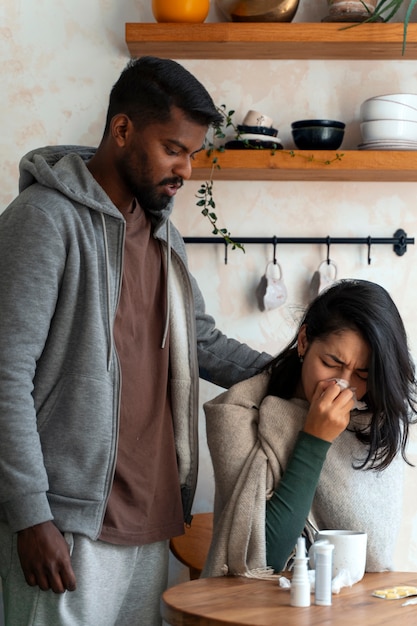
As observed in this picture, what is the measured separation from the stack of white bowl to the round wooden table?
112 centimetres

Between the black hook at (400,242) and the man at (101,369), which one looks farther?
the black hook at (400,242)

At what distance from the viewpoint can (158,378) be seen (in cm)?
171

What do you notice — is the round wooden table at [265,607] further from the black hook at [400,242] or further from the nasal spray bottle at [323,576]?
the black hook at [400,242]

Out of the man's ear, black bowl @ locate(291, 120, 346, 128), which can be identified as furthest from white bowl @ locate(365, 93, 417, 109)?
the man's ear

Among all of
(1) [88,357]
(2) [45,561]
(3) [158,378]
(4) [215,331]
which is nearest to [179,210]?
(4) [215,331]

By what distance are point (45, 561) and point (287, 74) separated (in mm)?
1441

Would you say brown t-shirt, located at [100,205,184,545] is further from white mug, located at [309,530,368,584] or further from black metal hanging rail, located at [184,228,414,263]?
black metal hanging rail, located at [184,228,414,263]

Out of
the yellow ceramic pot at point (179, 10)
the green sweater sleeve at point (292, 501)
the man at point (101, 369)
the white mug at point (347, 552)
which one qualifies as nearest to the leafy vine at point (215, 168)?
the yellow ceramic pot at point (179, 10)

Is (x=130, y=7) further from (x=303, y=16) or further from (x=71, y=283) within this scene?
(x=71, y=283)

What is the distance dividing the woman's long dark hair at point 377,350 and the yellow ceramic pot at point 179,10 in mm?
883

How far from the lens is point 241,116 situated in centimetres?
235

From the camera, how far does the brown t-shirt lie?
1.61 m

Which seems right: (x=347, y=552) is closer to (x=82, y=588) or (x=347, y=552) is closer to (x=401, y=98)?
(x=82, y=588)

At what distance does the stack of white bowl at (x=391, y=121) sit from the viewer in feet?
7.16
